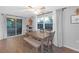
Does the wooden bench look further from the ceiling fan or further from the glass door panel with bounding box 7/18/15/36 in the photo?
the ceiling fan

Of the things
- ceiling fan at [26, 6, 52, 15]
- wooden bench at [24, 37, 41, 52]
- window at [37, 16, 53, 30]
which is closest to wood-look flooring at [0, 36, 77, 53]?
wooden bench at [24, 37, 41, 52]

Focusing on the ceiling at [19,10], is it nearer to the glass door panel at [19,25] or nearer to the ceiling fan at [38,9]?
the ceiling fan at [38,9]

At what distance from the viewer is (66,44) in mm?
2586

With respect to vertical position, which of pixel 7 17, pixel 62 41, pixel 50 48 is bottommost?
pixel 50 48

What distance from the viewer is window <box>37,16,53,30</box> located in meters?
2.65

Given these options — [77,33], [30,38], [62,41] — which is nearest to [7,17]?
[30,38]

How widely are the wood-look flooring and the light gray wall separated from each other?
14 cm

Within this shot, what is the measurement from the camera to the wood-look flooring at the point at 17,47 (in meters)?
2.55

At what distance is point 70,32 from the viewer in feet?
8.52

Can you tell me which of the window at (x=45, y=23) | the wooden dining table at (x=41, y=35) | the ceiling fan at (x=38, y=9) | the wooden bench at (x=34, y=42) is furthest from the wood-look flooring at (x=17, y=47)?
the ceiling fan at (x=38, y=9)
